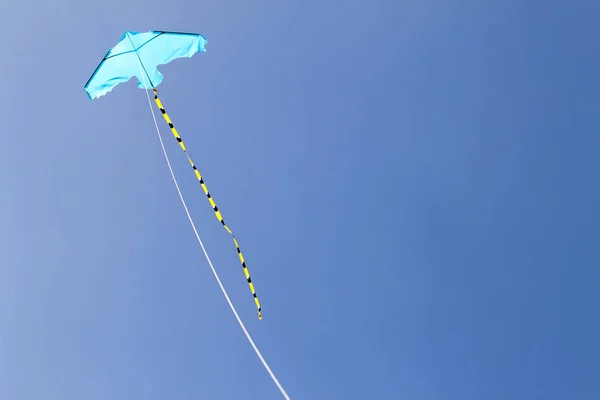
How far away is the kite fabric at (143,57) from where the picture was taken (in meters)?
10.1

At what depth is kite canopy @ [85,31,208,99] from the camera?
33.2ft

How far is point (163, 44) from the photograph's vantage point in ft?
33.7

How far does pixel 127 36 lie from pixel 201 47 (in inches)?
54.8

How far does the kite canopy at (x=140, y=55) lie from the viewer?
33.2 ft

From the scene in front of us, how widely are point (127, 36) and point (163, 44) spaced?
26.2 inches

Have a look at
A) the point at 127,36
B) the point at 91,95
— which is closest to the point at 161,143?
the point at 91,95

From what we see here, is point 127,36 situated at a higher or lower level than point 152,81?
higher

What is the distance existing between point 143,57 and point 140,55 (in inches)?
2.9

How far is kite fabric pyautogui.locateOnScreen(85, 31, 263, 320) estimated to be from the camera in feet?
33.1

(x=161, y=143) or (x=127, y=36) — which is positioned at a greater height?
(x=127, y=36)

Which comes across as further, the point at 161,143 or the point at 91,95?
the point at 161,143

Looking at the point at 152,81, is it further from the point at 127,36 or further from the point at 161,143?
the point at 161,143

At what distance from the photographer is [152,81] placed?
10.6 meters

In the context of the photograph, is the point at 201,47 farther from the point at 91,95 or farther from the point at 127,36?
the point at 91,95
